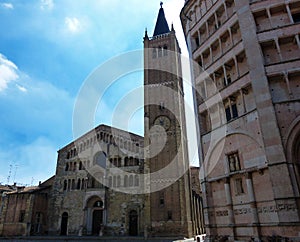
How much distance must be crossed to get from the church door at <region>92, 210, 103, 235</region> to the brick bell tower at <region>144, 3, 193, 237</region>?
759 cm

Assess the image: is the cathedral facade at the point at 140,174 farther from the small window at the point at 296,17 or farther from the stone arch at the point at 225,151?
the small window at the point at 296,17

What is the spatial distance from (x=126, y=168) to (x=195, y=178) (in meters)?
20.2

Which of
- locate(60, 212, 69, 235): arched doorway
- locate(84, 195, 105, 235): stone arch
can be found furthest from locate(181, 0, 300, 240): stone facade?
locate(60, 212, 69, 235): arched doorway

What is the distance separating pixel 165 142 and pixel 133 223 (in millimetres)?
11015

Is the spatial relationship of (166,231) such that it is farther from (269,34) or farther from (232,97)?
(269,34)

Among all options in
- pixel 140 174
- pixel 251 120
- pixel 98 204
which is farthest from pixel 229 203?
pixel 98 204

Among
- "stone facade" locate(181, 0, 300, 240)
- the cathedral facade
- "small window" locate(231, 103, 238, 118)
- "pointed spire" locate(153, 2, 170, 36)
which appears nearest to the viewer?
"stone facade" locate(181, 0, 300, 240)

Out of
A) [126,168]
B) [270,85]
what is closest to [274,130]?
[270,85]

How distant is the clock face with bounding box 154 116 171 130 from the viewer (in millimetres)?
31703

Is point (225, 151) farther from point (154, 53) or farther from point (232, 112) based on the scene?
point (154, 53)

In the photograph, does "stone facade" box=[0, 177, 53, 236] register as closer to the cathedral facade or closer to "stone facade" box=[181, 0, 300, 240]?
the cathedral facade

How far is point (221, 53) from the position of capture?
618 inches

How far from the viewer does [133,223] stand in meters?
30.0

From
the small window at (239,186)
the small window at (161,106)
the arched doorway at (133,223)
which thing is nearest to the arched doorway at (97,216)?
the arched doorway at (133,223)
